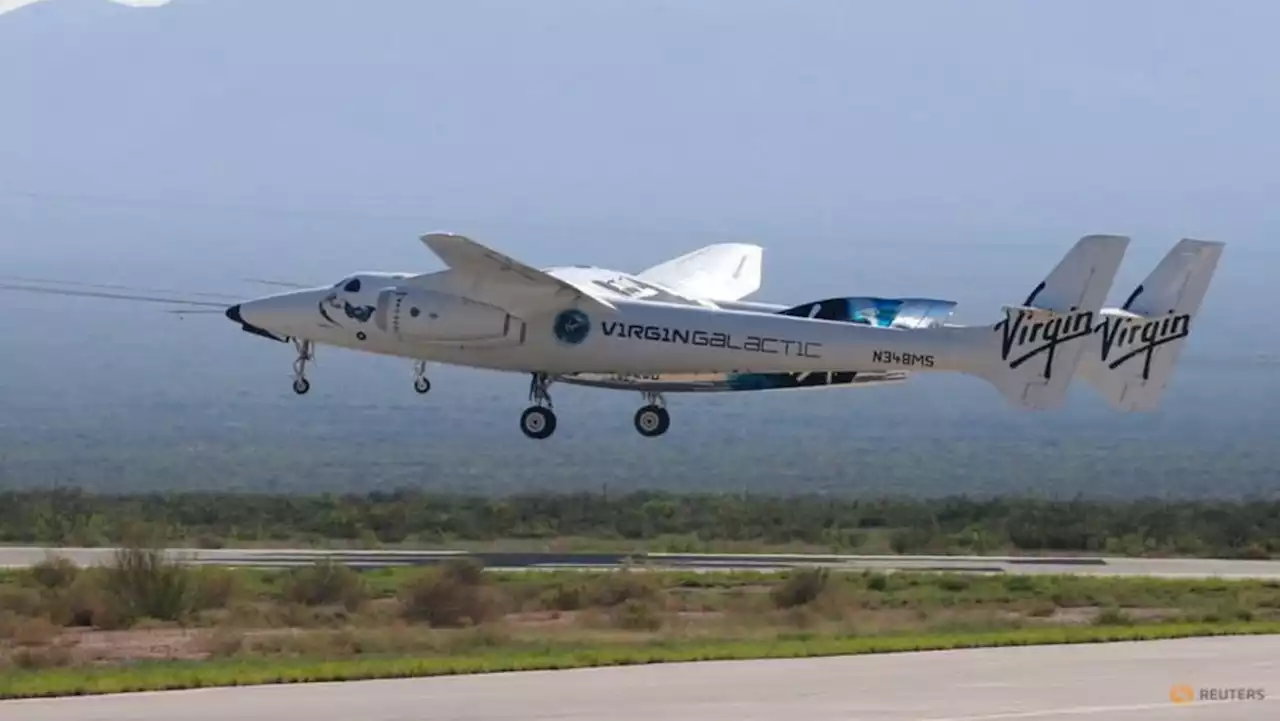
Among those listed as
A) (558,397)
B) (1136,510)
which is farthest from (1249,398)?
(1136,510)

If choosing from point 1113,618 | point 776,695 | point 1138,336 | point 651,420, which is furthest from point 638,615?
point 1138,336

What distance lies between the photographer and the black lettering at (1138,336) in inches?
1682

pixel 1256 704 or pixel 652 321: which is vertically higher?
pixel 652 321

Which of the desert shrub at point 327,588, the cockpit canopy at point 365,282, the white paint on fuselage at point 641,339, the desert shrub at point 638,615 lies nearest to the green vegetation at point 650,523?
the white paint on fuselage at point 641,339

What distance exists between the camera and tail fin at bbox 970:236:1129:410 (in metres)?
41.0

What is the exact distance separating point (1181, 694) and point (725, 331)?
67.8 ft

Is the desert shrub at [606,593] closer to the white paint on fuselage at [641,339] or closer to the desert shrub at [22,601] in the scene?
the desert shrub at [22,601]

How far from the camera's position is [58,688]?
73.0 feet

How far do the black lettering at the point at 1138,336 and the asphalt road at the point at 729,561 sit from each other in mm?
3353

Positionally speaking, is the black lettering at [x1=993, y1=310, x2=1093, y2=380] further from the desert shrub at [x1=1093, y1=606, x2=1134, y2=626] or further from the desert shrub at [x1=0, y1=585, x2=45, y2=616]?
the desert shrub at [x1=0, y1=585, x2=45, y2=616]

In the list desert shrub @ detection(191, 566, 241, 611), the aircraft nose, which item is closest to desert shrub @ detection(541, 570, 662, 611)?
desert shrub @ detection(191, 566, 241, 611)

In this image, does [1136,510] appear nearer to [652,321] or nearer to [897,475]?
[652,321]

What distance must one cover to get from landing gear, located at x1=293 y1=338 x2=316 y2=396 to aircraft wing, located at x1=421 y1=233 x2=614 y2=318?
3.20m

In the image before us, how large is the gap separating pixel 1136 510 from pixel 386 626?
2759 cm
